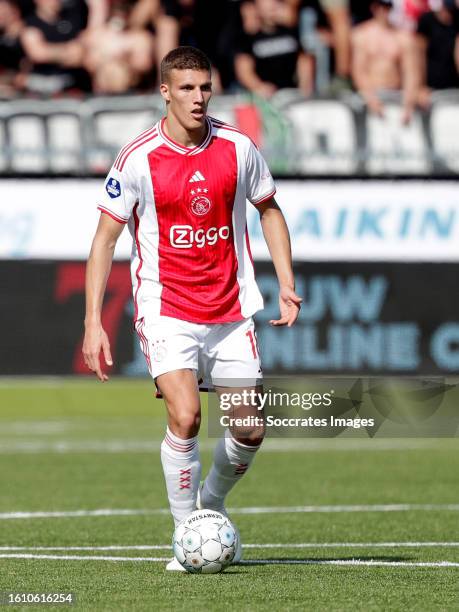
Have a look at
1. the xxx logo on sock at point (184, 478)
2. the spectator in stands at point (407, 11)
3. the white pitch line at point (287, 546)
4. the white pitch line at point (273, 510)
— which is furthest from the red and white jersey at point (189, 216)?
the spectator in stands at point (407, 11)

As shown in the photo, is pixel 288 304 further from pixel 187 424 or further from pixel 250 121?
pixel 250 121

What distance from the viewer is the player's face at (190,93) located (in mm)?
7012

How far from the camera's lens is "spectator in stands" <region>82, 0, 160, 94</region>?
19.0m

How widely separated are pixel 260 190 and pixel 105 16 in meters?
12.7

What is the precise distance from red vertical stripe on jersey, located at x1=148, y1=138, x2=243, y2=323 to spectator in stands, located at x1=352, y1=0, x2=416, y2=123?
38.1ft

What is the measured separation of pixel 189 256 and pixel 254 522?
8.36 ft

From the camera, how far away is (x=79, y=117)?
59.9 ft

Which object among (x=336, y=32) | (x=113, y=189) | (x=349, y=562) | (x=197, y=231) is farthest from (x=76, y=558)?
(x=336, y=32)

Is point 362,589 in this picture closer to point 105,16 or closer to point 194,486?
point 194,486

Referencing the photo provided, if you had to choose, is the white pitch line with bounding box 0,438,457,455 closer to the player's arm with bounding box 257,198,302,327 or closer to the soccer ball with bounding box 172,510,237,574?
the player's arm with bounding box 257,198,302,327

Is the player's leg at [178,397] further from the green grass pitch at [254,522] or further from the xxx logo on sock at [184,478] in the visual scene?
the green grass pitch at [254,522]

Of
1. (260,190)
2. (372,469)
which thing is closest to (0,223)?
(372,469)

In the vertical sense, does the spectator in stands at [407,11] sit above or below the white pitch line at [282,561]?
above

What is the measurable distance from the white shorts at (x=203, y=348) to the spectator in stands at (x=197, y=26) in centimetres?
1162
